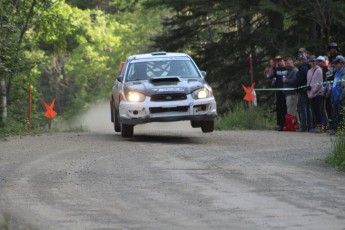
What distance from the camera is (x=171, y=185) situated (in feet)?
39.4

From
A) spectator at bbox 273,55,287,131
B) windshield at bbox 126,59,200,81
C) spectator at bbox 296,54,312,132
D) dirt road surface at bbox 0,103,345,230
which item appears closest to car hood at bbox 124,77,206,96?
windshield at bbox 126,59,200,81

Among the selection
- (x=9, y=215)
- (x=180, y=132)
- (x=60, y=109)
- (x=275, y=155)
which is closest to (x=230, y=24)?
(x=180, y=132)

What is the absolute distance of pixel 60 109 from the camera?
69500 millimetres

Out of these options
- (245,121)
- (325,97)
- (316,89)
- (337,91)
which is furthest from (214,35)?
(337,91)

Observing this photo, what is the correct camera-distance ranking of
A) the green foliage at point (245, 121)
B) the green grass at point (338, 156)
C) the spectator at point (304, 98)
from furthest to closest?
1. the green foliage at point (245, 121)
2. the spectator at point (304, 98)
3. the green grass at point (338, 156)

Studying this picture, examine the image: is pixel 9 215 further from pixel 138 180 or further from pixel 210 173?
pixel 210 173

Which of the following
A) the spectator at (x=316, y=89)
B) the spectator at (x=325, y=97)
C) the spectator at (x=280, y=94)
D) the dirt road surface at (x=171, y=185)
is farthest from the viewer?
the spectator at (x=280, y=94)

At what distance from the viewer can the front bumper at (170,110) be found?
19.7 m

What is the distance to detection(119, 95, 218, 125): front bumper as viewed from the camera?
64.7 ft

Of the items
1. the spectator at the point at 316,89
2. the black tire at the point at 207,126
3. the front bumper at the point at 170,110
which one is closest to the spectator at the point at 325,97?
the spectator at the point at 316,89

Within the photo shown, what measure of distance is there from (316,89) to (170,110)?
4.14 m

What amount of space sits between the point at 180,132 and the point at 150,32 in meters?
42.7

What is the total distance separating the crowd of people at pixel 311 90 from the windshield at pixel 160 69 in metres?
2.87

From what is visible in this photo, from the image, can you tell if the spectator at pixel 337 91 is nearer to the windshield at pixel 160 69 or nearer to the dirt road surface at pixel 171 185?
the dirt road surface at pixel 171 185
